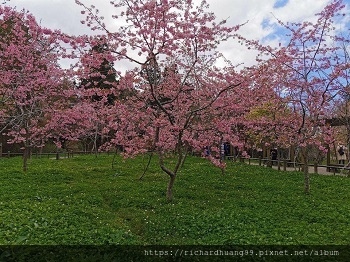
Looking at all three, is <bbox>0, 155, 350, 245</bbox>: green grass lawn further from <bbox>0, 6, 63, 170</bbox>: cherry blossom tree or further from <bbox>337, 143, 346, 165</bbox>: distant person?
<bbox>337, 143, 346, 165</bbox>: distant person

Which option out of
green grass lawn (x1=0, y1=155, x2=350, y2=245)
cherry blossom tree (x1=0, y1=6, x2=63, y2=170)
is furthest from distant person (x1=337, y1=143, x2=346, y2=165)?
cherry blossom tree (x1=0, y1=6, x2=63, y2=170)

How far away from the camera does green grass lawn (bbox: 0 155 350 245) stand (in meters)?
7.64

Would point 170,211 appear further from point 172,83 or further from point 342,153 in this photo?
point 342,153

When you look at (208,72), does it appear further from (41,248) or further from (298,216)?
(41,248)

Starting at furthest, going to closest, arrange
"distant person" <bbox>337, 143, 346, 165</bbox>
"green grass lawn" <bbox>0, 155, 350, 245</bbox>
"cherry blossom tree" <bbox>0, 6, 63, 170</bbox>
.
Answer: "distant person" <bbox>337, 143, 346, 165</bbox>, "cherry blossom tree" <bbox>0, 6, 63, 170</bbox>, "green grass lawn" <bbox>0, 155, 350, 245</bbox>

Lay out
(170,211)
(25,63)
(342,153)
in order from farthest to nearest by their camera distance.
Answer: (342,153) → (25,63) → (170,211)

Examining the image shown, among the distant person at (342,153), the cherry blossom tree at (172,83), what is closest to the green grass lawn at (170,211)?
the cherry blossom tree at (172,83)

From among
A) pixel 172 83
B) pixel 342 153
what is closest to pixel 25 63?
pixel 172 83

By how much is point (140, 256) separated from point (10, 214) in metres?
4.35

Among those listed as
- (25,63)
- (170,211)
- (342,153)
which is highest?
(25,63)

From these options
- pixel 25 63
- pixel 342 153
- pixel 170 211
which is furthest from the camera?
pixel 342 153

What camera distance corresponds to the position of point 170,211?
32.6 feet

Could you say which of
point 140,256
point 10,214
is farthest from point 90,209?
point 140,256

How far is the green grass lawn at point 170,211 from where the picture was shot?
764cm
